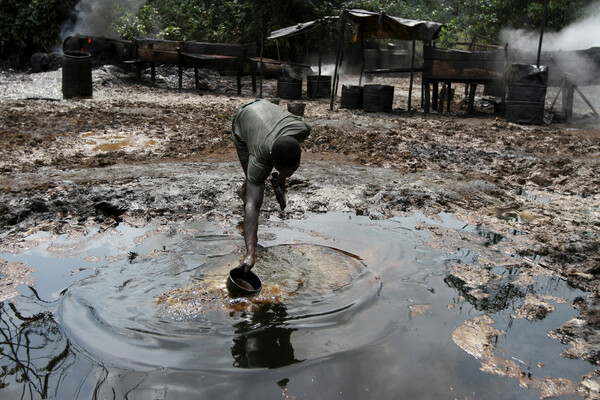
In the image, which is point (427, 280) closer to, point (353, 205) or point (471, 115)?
point (353, 205)

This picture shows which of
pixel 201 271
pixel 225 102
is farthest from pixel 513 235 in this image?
pixel 225 102

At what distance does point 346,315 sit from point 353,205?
88.4 inches

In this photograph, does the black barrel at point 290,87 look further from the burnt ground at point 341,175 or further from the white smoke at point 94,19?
the white smoke at point 94,19

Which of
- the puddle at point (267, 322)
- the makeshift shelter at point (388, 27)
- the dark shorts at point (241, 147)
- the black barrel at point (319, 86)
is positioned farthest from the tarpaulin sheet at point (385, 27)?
the dark shorts at point (241, 147)

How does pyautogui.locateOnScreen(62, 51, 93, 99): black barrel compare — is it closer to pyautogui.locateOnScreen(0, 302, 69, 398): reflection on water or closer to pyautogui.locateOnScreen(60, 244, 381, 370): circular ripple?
pyautogui.locateOnScreen(60, 244, 381, 370): circular ripple

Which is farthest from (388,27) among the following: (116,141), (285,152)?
(285,152)

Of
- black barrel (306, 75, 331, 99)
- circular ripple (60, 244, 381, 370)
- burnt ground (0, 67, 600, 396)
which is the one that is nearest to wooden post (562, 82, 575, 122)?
burnt ground (0, 67, 600, 396)

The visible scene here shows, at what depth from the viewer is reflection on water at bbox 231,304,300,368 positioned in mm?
3092

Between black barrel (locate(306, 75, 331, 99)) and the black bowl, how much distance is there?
11.5 m

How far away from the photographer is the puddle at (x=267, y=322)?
2891 millimetres

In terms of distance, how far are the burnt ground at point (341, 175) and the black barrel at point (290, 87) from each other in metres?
3.51

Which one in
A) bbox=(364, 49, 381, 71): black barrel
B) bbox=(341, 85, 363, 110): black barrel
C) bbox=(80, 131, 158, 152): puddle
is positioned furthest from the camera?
bbox=(364, 49, 381, 71): black barrel

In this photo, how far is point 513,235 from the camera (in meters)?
4.96

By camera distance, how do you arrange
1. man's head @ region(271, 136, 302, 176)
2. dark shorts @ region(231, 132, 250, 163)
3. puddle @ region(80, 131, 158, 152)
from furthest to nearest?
puddle @ region(80, 131, 158, 152) → dark shorts @ region(231, 132, 250, 163) → man's head @ region(271, 136, 302, 176)
